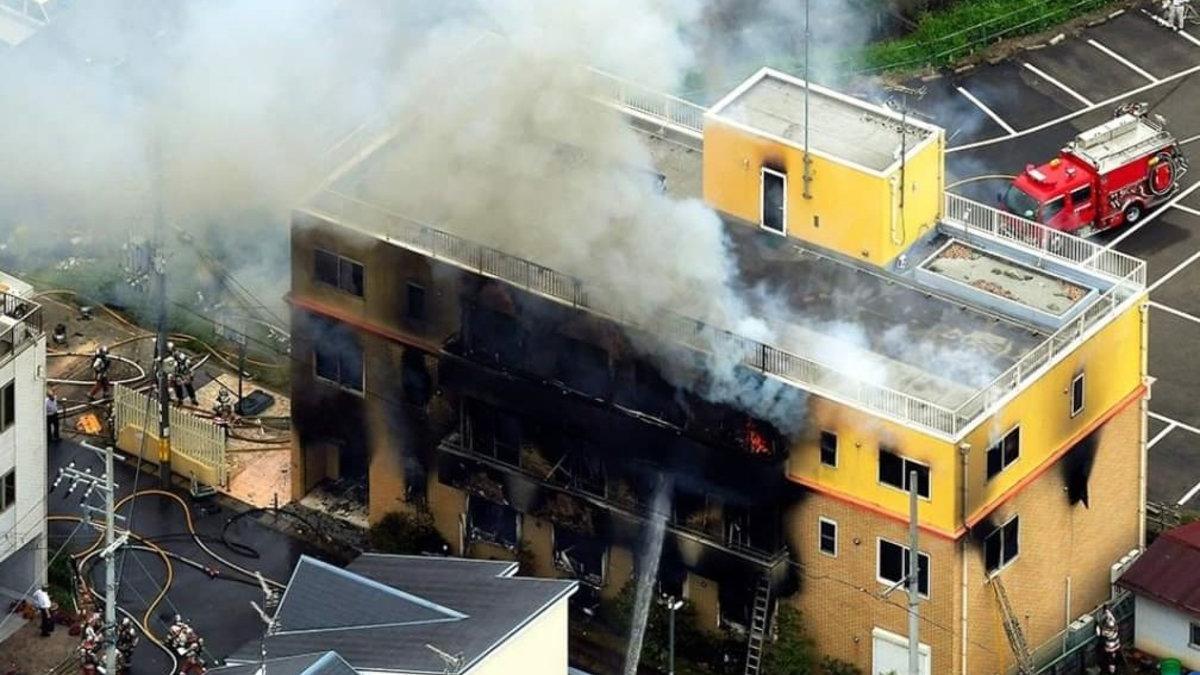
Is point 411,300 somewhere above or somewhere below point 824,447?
above

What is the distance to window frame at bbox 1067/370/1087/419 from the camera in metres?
71.2

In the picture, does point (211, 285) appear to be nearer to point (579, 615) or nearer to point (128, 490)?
point (128, 490)

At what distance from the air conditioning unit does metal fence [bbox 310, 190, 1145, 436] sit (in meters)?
6.19

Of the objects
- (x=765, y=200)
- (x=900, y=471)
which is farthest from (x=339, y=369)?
(x=900, y=471)

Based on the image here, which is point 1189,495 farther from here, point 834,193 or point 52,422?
point 52,422

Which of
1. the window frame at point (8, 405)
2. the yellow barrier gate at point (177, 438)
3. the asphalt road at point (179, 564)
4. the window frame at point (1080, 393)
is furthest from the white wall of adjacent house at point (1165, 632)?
the window frame at point (8, 405)

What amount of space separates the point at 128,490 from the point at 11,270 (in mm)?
10093

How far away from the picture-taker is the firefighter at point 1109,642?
240ft

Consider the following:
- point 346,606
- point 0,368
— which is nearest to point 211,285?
point 0,368

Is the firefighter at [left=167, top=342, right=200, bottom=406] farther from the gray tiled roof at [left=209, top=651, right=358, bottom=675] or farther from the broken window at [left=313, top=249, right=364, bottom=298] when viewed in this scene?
the gray tiled roof at [left=209, top=651, right=358, bottom=675]

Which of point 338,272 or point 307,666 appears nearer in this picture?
point 307,666

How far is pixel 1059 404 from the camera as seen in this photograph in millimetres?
70938

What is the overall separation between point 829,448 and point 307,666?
1160cm

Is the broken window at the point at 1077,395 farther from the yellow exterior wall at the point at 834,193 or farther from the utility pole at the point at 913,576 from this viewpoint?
the yellow exterior wall at the point at 834,193
